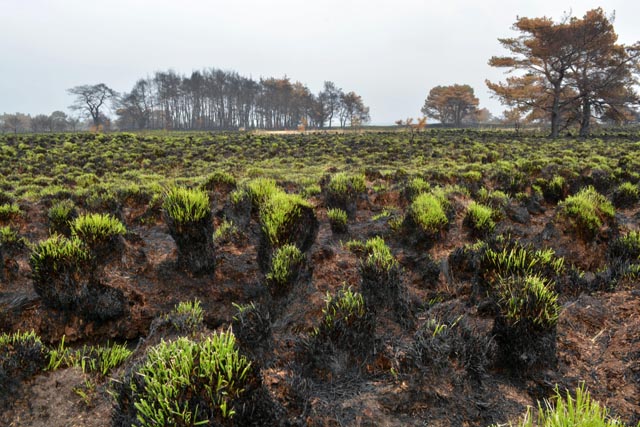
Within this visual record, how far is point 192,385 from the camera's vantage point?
1677 mm

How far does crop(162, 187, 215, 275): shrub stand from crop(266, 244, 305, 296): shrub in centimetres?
110

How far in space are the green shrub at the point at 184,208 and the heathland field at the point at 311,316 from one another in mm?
27

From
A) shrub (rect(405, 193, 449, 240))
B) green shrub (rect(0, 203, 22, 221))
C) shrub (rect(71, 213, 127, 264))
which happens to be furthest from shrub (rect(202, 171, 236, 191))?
shrub (rect(405, 193, 449, 240))

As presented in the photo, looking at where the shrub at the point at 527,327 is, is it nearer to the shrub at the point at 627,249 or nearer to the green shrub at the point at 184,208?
the shrub at the point at 627,249

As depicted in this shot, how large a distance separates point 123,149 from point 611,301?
23931 mm

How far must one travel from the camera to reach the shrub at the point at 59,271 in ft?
11.1

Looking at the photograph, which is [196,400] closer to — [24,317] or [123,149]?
[24,317]

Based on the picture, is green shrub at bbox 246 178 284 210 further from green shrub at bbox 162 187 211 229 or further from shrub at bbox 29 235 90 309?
shrub at bbox 29 235 90 309

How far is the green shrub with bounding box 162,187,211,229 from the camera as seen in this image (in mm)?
4145

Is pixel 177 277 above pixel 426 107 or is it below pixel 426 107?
below

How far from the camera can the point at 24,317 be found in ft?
11.6

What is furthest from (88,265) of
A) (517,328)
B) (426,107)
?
(426,107)

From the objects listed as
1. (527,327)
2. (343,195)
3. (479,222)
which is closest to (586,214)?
(479,222)

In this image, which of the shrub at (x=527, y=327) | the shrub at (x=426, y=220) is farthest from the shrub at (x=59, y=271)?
the shrub at (x=426, y=220)
